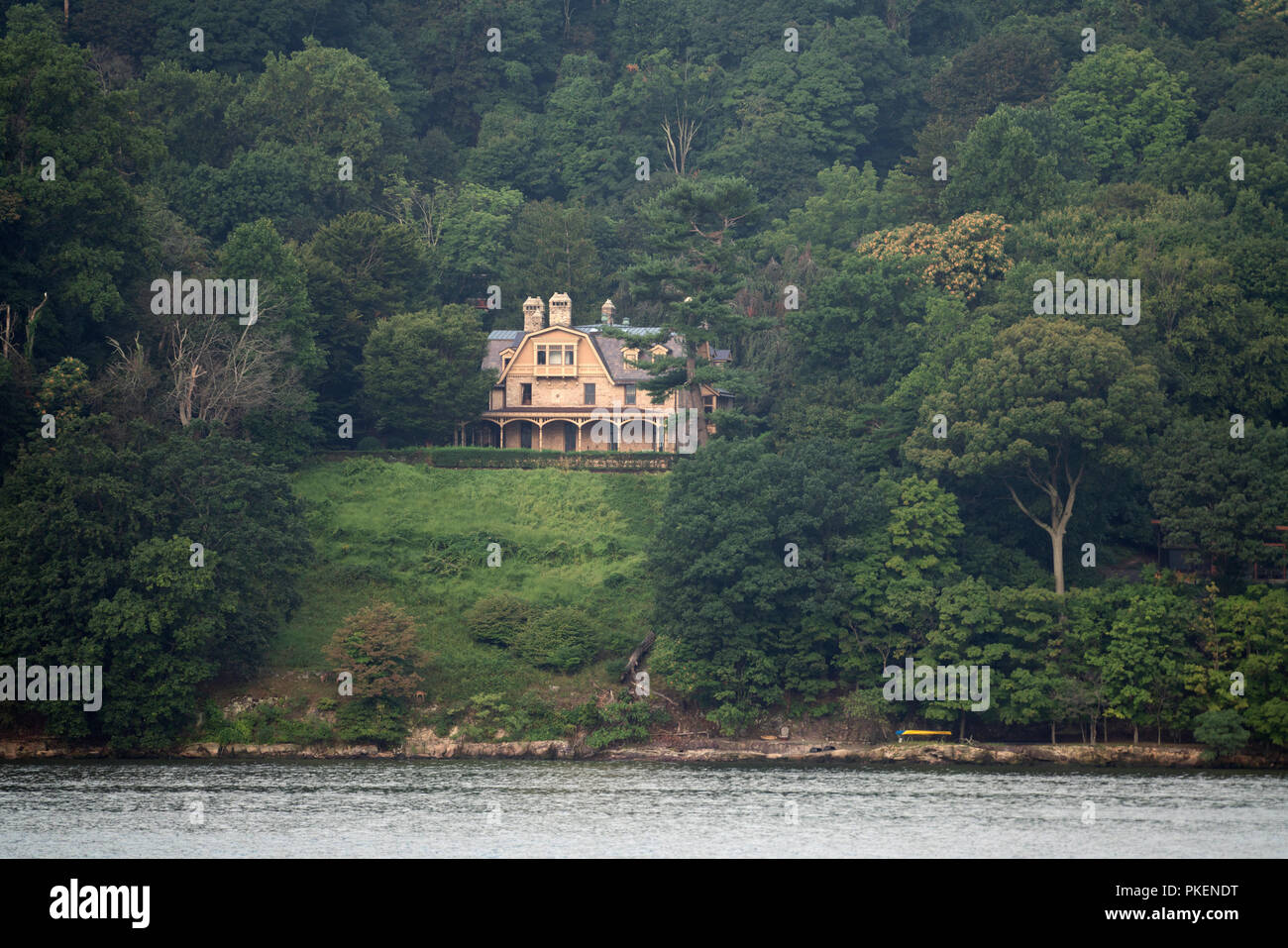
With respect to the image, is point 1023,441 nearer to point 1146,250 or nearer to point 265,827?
point 1146,250

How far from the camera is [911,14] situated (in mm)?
126812

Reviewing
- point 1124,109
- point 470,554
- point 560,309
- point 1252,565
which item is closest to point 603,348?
point 560,309

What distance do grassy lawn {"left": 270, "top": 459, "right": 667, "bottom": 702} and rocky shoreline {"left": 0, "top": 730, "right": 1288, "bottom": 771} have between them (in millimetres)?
2734

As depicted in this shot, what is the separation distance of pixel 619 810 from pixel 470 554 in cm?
2505

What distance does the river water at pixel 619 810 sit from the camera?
41.4 meters

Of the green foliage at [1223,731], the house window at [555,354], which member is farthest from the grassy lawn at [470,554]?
the green foliage at [1223,731]

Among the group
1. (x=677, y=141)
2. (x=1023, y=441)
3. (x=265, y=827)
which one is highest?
(x=677, y=141)

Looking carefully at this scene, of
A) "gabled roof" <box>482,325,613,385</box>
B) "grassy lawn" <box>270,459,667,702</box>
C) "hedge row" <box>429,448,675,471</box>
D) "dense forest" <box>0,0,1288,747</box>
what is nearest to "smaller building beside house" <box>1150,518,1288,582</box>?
"dense forest" <box>0,0,1288,747</box>

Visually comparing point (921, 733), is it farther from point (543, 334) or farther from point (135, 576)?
point (543, 334)

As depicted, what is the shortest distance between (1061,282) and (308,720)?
36.0m

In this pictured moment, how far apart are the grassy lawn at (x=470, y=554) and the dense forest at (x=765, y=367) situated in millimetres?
1312

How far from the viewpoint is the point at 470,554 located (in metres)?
71.0

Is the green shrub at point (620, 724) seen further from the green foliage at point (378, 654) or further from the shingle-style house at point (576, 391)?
the shingle-style house at point (576, 391)

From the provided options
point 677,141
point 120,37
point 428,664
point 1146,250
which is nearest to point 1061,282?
point 1146,250
